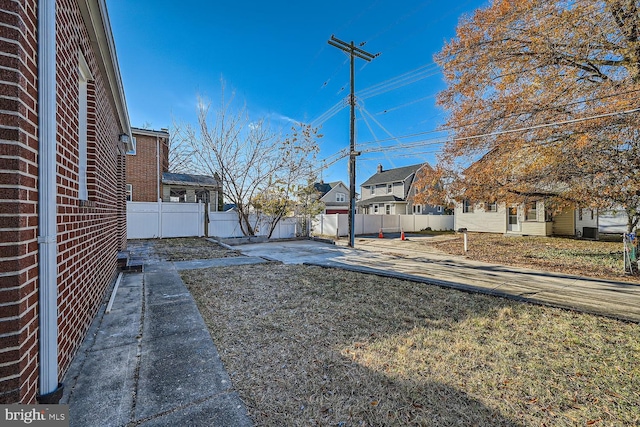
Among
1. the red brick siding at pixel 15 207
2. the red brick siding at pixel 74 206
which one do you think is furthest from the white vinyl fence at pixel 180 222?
the red brick siding at pixel 15 207

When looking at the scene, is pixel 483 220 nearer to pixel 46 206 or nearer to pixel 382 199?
pixel 382 199

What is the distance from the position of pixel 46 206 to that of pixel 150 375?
1.43 m

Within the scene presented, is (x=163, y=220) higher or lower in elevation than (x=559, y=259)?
higher

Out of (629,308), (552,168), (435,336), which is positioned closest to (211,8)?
(435,336)

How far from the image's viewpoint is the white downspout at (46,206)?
5.51 feet

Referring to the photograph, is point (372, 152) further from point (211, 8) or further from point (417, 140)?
point (211, 8)

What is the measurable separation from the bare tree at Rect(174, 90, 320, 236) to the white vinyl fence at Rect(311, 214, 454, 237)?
11.7 ft

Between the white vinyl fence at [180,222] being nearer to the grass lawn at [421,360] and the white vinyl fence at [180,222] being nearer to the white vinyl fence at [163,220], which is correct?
the white vinyl fence at [163,220]

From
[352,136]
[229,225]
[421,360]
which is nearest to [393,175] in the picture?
[352,136]

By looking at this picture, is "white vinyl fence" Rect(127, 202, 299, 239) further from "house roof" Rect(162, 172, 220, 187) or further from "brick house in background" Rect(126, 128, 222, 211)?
"house roof" Rect(162, 172, 220, 187)

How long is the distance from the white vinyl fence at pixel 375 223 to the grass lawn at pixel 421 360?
12.0 meters

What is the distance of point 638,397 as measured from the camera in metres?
2.12
